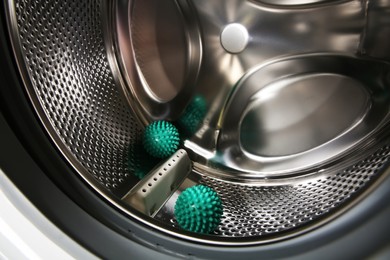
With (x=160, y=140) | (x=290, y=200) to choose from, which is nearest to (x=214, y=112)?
(x=160, y=140)

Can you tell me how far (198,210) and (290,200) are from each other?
0.19 meters

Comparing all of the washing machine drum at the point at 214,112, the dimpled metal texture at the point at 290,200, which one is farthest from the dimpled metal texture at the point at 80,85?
the dimpled metal texture at the point at 290,200

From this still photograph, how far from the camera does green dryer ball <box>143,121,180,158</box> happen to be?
791 mm

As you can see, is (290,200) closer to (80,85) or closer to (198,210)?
(198,210)

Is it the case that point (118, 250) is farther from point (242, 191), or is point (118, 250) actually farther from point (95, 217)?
point (242, 191)

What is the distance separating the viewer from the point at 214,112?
929 mm

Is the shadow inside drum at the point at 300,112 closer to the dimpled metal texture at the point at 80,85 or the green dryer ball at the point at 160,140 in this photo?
the green dryer ball at the point at 160,140

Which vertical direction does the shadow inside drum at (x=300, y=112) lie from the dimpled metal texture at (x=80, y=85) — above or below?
above

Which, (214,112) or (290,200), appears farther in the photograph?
(214,112)

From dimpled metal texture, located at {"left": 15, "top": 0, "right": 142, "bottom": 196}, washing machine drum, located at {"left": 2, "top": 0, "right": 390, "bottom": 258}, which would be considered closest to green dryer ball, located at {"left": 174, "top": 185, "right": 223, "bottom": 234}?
washing machine drum, located at {"left": 2, "top": 0, "right": 390, "bottom": 258}

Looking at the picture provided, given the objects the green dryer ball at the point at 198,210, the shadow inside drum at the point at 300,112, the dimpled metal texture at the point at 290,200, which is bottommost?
the green dryer ball at the point at 198,210

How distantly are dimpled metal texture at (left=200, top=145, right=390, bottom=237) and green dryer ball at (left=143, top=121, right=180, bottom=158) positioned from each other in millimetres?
142

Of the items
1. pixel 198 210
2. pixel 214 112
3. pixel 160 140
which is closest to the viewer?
pixel 198 210

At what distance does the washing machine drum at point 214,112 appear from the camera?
21.5 inches
